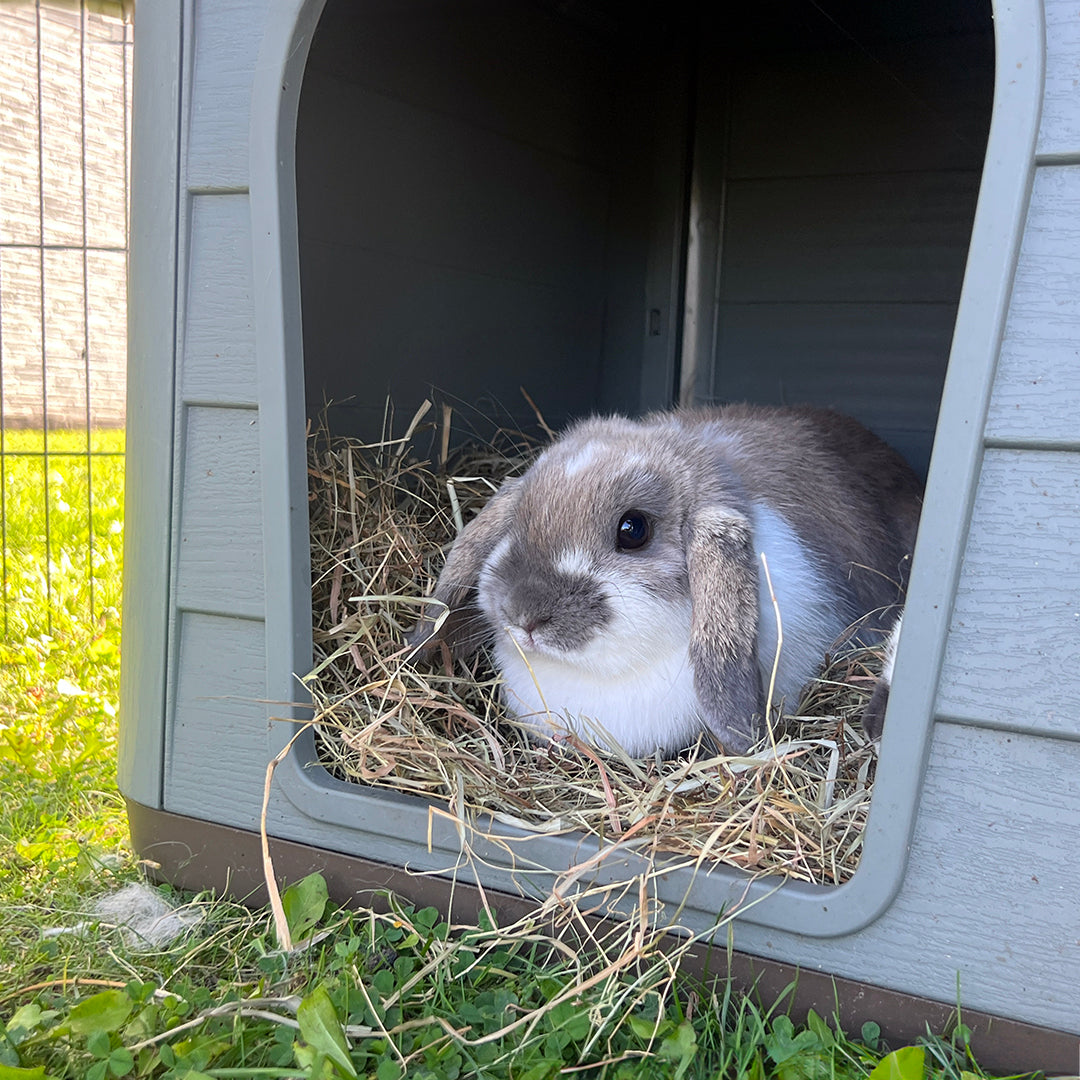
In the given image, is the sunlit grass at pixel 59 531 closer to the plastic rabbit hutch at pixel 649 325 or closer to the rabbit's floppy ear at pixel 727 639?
the plastic rabbit hutch at pixel 649 325

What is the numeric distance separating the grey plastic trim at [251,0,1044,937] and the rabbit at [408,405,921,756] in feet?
1.03

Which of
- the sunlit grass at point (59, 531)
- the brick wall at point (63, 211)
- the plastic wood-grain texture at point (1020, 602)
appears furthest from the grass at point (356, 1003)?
the brick wall at point (63, 211)

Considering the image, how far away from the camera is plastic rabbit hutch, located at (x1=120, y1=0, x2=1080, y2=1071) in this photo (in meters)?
1.53

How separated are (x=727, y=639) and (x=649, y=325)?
2.29 metres

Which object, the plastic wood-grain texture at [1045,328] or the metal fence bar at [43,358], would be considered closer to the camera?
the plastic wood-grain texture at [1045,328]

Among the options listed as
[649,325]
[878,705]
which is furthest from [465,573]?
[649,325]

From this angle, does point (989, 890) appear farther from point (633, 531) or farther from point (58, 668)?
point (58, 668)

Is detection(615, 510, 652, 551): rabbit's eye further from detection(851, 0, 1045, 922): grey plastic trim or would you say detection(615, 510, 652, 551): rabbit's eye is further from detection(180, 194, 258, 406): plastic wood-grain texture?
detection(180, 194, 258, 406): plastic wood-grain texture

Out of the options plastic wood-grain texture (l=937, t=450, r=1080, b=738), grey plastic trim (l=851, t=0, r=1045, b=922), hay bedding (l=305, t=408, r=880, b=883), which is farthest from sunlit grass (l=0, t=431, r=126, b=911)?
plastic wood-grain texture (l=937, t=450, r=1080, b=738)

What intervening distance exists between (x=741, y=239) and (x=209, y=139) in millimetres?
2241

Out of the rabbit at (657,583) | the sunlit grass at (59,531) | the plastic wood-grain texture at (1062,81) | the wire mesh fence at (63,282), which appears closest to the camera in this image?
the plastic wood-grain texture at (1062,81)

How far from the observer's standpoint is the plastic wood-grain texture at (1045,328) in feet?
4.82

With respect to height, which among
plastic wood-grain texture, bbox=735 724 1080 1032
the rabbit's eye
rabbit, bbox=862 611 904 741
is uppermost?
the rabbit's eye

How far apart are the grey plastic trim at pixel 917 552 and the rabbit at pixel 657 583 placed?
31 cm
